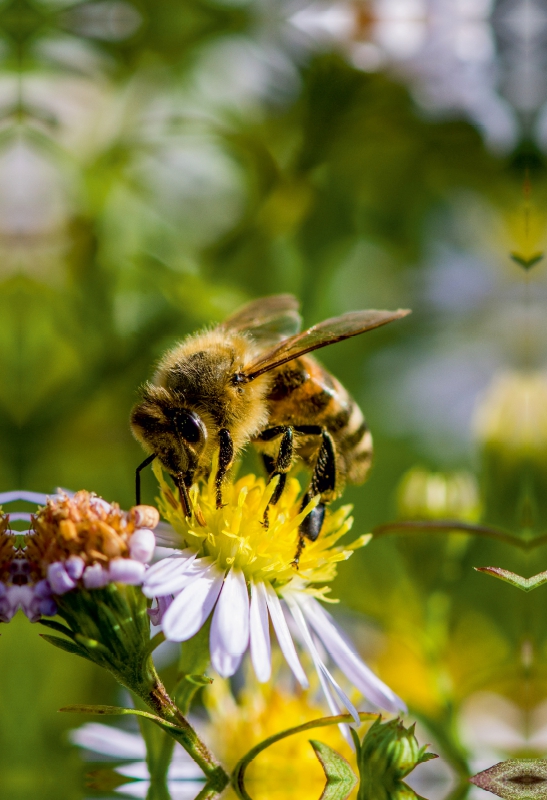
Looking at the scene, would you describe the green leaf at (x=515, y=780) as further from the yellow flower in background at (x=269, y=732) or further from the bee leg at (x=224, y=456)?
the bee leg at (x=224, y=456)

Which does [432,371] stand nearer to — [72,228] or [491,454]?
[491,454]

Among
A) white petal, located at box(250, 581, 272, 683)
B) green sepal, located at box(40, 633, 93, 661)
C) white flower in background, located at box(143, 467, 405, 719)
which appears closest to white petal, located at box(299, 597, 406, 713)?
white flower in background, located at box(143, 467, 405, 719)

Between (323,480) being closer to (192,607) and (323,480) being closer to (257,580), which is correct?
(257,580)

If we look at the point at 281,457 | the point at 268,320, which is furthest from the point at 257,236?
the point at 281,457

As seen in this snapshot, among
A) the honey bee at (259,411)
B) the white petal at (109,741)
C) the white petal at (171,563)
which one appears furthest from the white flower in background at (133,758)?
the honey bee at (259,411)

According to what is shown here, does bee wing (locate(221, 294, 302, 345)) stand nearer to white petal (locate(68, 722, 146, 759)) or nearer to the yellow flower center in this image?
the yellow flower center

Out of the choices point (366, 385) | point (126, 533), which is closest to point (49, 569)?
point (126, 533)

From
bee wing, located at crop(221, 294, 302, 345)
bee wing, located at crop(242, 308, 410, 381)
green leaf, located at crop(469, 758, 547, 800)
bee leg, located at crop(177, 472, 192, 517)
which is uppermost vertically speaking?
bee wing, located at crop(221, 294, 302, 345)

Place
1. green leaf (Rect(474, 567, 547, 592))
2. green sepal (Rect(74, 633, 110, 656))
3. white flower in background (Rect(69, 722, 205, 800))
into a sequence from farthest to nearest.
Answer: white flower in background (Rect(69, 722, 205, 800)), green sepal (Rect(74, 633, 110, 656)), green leaf (Rect(474, 567, 547, 592))
